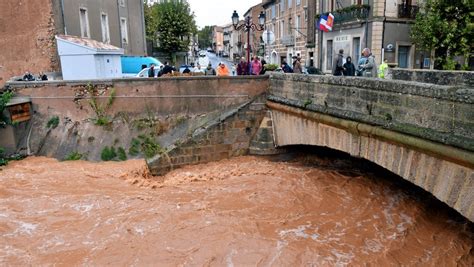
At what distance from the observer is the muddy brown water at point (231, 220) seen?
20.0ft

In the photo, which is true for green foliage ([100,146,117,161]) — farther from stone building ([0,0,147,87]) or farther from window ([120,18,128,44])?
window ([120,18,128,44])

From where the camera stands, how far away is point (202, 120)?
11.3 metres

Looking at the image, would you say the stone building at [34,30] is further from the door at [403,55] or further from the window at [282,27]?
the window at [282,27]

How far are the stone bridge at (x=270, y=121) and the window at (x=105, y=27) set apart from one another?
34.2ft

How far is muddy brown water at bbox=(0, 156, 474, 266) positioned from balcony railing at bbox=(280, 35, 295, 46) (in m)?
22.6

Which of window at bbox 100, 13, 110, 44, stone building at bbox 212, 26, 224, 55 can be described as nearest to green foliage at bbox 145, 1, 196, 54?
window at bbox 100, 13, 110, 44

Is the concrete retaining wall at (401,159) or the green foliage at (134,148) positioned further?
the green foliage at (134,148)

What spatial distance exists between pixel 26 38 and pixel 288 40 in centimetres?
Answer: 2050

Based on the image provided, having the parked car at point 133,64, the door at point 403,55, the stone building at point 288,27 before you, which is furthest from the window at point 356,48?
the parked car at point 133,64

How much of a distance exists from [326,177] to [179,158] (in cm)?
412

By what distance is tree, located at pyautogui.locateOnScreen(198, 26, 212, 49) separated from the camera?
113812mm

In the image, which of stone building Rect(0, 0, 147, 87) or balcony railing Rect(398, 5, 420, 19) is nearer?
balcony railing Rect(398, 5, 420, 19)

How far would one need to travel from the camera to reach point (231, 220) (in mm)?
7383

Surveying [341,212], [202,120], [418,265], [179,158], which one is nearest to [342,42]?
[202,120]
